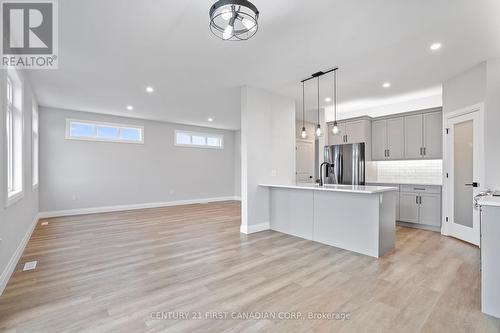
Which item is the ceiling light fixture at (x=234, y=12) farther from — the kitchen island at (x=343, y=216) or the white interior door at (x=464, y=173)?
the white interior door at (x=464, y=173)

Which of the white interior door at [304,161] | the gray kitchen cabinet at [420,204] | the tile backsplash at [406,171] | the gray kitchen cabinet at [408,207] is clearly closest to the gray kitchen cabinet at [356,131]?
the tile backsplash at [406,171]

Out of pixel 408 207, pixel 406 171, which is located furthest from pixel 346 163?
pixel 408 207

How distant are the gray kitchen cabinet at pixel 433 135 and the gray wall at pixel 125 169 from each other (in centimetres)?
652

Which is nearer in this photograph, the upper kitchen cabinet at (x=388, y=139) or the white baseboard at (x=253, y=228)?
the white baseboard at (x=253, y=228)

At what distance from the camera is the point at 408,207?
505 cm

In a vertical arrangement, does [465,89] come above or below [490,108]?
above

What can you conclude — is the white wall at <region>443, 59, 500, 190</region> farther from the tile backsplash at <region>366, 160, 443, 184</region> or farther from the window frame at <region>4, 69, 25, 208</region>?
the window frame at <region>4, 69, 25, 208</region>

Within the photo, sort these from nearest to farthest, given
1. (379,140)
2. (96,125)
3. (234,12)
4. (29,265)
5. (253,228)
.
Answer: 1. (234,12)
2. (29,265)
3. (253,228)
4. (379,140)
5. (96,125)

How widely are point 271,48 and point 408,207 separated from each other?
433cm

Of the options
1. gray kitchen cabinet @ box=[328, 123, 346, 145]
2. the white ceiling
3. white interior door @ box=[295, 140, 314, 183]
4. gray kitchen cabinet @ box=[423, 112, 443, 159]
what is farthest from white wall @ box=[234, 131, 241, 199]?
gray kitchen cabinet @ box=[423, 112, 443, 159]

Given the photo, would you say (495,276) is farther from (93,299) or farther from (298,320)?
(93,299)

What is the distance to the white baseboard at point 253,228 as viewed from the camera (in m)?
4.55

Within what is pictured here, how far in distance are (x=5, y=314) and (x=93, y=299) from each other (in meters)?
0.64

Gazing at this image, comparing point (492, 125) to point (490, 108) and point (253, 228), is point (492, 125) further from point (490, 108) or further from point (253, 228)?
point (253, 228)
